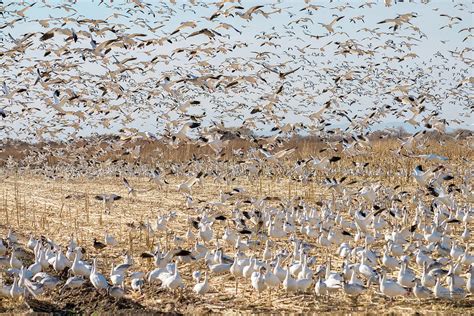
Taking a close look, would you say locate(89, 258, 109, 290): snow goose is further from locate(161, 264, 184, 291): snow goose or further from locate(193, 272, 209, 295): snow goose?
locate(193, 272, 209, 295): snow goose

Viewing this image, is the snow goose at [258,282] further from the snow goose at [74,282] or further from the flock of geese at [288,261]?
the snow goose at [74,282]

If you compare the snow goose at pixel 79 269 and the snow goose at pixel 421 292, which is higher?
the snow goose at pixel 79 269

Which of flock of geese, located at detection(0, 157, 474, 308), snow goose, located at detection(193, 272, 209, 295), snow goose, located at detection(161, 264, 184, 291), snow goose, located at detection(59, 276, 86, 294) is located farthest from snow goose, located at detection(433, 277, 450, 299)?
snow goose, located at detection(59, 276, 86, 294)

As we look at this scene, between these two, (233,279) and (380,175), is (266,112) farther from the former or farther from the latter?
(233,279)

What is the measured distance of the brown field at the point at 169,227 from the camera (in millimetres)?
7812

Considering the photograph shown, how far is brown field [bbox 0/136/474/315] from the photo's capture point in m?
7.81

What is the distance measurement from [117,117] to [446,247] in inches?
435

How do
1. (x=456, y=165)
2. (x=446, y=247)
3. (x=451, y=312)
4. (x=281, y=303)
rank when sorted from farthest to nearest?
1. (x=456, y=165)
2. (x=446, y=247)
3. (x=281, y=303)
4. (x=451, y=312)

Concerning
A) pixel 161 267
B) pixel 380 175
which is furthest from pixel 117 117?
pixel 161 267

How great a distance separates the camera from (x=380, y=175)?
66.6 ft

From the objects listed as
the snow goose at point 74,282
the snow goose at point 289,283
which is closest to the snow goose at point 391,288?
the snow goose at point 289,283

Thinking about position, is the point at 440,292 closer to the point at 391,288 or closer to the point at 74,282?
the point at 391,288

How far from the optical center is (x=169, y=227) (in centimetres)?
1331

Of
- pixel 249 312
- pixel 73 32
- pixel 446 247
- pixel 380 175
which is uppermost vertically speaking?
pixel 73 32
